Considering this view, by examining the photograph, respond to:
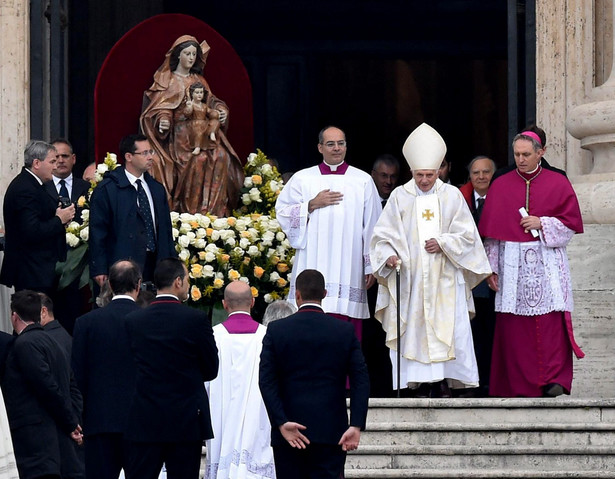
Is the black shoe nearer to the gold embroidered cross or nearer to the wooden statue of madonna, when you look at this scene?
the gold embroidered cross

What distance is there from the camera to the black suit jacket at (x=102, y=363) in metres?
9.38

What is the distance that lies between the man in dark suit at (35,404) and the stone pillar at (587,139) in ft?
12.5

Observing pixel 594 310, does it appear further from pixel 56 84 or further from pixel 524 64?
pixel 56 84

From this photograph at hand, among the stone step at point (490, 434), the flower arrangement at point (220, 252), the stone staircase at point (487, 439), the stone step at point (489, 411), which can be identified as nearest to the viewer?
the stone staircase at point (487, 439)

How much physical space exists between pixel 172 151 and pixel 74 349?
13.4 ft

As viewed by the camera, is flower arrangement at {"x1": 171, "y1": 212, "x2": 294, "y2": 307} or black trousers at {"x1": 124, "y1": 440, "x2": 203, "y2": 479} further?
flower arrangement at {"x1": 171, "y1": 212, "x2": 294, "y2": 307}

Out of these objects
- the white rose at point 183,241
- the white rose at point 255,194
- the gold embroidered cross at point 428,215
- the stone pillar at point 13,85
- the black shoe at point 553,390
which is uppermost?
the stone pillar at point 13,85

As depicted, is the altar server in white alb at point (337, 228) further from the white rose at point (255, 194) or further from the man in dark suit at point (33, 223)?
the man in dark suit at point (33, 223)

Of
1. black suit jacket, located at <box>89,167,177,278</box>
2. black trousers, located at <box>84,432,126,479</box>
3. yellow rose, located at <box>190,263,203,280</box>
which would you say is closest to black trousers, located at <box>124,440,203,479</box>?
black trousers, located at <box>84,432,126,479</box>

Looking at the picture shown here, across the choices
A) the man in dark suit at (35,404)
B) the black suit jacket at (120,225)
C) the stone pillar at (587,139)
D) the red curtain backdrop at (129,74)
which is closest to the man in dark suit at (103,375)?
the man in dark suit at (35,404)

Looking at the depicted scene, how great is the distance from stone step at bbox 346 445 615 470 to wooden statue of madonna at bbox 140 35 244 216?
129 inches

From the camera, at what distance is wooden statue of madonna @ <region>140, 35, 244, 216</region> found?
13250 mm

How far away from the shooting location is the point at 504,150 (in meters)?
18.5

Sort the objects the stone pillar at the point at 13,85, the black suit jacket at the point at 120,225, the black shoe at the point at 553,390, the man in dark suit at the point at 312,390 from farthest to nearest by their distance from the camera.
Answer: the stone pillar at the point at 13,85
the black suit jacket at the point at 120,225
the black shoe at the point at 553,390
the man in dark suit at the point at 312,390
